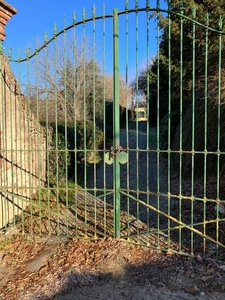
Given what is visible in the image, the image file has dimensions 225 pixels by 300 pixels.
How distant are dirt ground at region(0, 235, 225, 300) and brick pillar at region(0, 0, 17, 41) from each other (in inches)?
117

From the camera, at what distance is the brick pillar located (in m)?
3.73

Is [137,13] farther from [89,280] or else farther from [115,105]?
[89,280]

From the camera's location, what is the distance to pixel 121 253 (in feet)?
10.4

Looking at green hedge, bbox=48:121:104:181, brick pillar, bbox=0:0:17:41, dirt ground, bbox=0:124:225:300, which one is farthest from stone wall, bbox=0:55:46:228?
dirt ground, bbox=0:124:225:300

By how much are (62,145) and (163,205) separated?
315 centimetres

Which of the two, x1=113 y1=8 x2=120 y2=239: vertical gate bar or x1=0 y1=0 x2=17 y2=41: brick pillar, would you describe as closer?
x1=113 y1=8 x2=120 y2=239: vertical gate bar

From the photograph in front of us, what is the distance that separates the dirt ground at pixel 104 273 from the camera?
2.54 metres

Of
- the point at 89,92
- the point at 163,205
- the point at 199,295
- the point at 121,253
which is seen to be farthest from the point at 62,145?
the point at 89,92

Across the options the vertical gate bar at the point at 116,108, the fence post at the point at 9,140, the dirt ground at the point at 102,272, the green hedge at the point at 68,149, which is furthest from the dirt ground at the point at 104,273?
the green hedge at the point at 68,149

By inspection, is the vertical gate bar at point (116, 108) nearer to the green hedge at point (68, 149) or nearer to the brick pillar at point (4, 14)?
the green hedge at point (68, 149)

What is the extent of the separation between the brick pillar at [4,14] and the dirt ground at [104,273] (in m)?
2.96

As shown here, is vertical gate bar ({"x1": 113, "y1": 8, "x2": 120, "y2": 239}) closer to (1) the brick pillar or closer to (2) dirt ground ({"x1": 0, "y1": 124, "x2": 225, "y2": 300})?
(2) dirt ground ({"x1": 0, "y1": 124, "x2": 225, "y2": 300})

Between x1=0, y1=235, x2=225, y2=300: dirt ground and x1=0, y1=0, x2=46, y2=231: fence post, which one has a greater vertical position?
x1=0, y1=0, x2=46, y2=231: fence post

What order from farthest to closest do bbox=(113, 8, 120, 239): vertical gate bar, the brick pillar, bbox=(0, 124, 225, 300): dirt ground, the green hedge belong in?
the brick pillar < the green hedge < bbox=(113, 8, 120, 239): vertical gate bar < bbox=(0, 124, 225, 300): dirt ground
